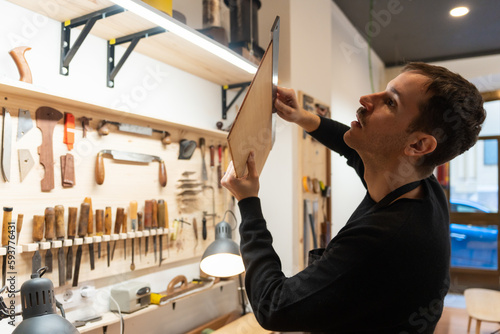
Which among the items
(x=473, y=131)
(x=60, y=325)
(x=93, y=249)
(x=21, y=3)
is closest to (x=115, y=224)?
(x=93, y=249)

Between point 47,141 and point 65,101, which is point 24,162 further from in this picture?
point 65,101

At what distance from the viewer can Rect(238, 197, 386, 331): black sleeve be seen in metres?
0.95

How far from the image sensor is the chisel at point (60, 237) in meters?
1.59

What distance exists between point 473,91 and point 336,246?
541 millimetres

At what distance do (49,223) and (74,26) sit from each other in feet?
2.63

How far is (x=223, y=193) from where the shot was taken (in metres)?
2.64

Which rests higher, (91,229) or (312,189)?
(312,189)

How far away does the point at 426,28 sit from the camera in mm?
4246

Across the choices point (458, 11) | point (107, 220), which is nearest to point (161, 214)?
point (107, 220)

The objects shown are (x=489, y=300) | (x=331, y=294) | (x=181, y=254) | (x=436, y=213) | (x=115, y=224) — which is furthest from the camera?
(x=489, y=300)

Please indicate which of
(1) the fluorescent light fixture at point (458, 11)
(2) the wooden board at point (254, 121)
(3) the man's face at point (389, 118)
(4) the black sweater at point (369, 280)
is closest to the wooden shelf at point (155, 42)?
(2) the wooden board at point (254, 121)

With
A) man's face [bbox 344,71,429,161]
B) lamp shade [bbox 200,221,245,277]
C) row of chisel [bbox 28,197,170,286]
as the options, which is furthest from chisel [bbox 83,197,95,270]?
man's face [bbox 344,71,429,161]

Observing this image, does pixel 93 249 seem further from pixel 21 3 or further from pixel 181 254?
pixel 21 3

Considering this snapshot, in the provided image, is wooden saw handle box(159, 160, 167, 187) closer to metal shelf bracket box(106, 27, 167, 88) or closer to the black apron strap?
metal shelf bracket box(106, 27, 167, 88)
